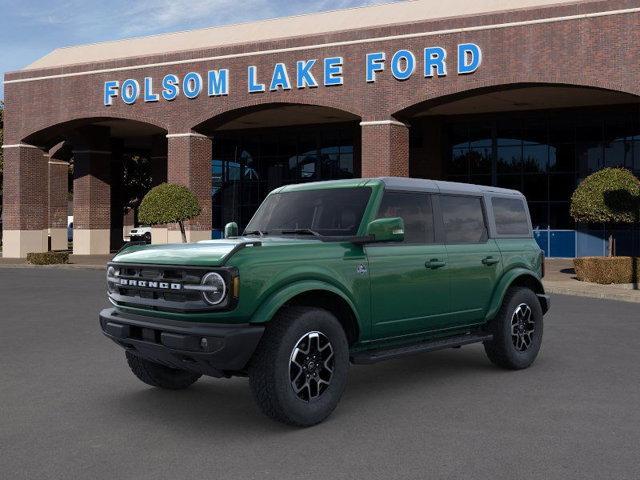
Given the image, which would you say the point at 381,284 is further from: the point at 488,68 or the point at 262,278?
the point at 488,68

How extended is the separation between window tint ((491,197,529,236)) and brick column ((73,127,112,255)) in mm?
32688

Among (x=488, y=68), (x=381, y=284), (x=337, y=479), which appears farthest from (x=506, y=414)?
(x=488, y=68)

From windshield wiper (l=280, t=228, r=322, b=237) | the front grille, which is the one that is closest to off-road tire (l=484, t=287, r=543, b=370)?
windshield wiper (l=280, t=228, r=322, b=237)

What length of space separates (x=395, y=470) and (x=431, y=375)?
3205mm

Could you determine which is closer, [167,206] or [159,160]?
[167,206]

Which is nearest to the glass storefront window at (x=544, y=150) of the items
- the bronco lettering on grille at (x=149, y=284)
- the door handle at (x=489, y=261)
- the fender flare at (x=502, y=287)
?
the fender flare at (x=502, y=287)

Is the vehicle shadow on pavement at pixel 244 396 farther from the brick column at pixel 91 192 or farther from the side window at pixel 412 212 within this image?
the brick column at pixel 91 192

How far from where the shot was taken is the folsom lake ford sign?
86.1 feet

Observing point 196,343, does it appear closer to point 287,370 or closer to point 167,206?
point 287,370

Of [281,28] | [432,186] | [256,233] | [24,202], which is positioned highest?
[281,28]

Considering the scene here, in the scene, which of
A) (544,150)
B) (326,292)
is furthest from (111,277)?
(544,150)

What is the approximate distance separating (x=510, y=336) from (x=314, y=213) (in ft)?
8.68

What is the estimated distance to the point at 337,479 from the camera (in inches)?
180

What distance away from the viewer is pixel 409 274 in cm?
680
